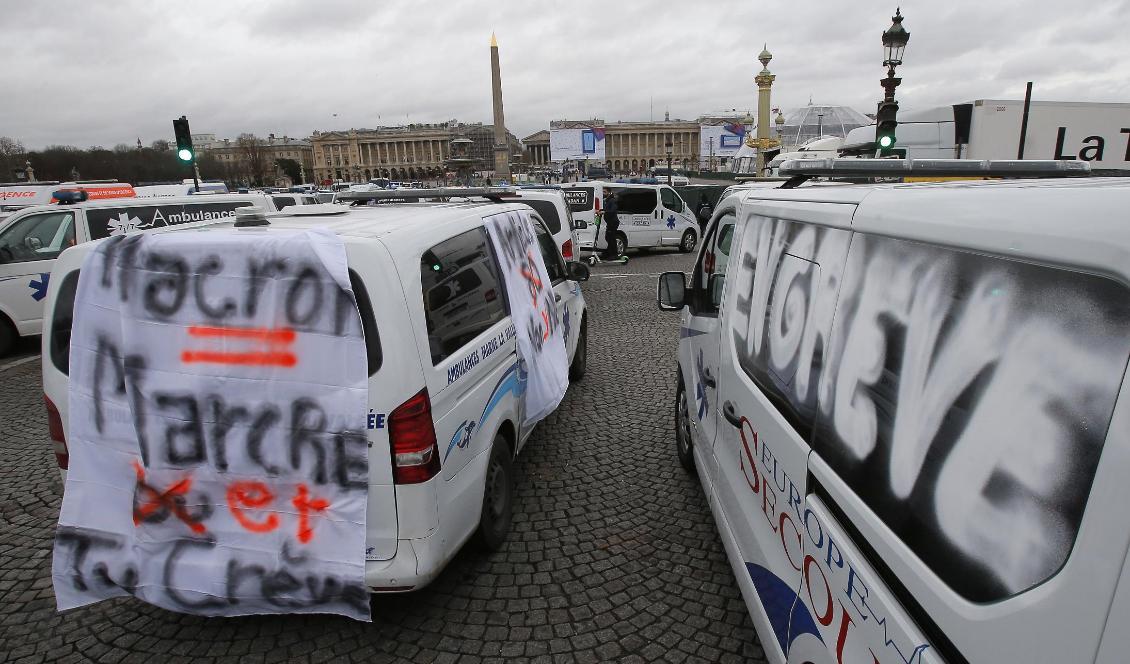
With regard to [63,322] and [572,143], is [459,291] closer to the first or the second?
[63,322]

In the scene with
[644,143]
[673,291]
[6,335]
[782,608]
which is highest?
[644,143]

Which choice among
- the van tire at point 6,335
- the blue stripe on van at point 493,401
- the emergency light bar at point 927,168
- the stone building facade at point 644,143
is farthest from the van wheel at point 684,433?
the stone building facade at point 644,143

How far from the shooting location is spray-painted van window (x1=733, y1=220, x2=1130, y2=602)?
100 cm

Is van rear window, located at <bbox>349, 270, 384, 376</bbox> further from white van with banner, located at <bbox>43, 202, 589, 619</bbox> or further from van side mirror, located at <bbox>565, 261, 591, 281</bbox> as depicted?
van side mirror, located at <bbox>565, 261, 591, 281</bbox>

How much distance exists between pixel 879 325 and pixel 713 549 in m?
2.38

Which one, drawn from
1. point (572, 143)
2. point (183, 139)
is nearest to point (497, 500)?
point (183, 139)

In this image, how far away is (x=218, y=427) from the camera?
2592 millimetres

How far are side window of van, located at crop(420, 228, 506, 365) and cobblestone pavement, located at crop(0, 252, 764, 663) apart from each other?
129cm

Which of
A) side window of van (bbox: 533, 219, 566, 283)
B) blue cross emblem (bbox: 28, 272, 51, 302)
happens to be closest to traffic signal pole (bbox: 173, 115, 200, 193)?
blue cross emblem (bbox: 28, 272, 51, 302)

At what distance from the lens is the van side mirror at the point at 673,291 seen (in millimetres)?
4355

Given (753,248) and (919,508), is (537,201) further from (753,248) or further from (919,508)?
(919,508)

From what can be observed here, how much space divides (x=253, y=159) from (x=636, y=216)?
9492 cm

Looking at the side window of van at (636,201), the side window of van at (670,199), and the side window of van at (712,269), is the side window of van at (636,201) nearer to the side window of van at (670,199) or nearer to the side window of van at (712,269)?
the side window of van at (670,199)

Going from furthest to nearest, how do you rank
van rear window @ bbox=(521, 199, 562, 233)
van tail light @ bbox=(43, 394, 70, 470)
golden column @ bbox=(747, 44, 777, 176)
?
golden column @ bbox=(747, 44, 777, 176) → van rear window @ bbox=(521, 199, 562, 233) → van tail light @ bbox=(43, 394, 70, 470)
